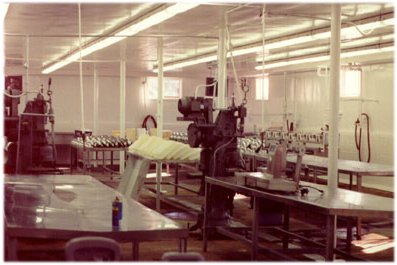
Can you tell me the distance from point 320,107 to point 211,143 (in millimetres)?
6266

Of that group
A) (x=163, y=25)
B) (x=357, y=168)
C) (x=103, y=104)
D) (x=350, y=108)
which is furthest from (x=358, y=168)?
(x=103, y=104)

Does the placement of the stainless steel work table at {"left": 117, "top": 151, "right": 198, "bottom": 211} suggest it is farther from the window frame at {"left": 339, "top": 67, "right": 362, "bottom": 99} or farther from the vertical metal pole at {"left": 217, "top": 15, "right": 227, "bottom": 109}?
the window frame at {"left": 339, "top": 67, "right": 362, "bottom": 99}

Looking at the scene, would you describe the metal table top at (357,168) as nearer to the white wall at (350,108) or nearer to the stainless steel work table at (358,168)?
the stainless steel work table at (358,168)

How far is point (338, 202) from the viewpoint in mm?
4191

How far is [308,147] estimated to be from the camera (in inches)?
392

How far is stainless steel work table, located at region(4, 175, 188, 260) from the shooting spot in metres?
3.22

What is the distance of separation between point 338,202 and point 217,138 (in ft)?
6.90

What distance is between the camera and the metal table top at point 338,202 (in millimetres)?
3852

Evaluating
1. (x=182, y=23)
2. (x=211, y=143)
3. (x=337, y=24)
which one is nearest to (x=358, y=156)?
(x=182, y=23)

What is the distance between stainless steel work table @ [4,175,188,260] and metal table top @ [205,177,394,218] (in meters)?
0.98

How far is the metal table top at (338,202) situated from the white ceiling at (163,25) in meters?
2.48

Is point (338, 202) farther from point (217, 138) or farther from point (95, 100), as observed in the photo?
point (95, 100)

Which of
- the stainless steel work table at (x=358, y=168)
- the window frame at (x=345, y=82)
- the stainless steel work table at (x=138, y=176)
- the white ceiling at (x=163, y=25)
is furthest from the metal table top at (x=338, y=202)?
the window frame at (x=345, y=82)

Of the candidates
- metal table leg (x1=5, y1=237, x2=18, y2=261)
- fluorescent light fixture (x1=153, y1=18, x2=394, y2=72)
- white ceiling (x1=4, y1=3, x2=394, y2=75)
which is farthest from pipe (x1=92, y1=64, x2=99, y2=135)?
metal table leg (x1=5, y1=237, x2=18, y2=261)
